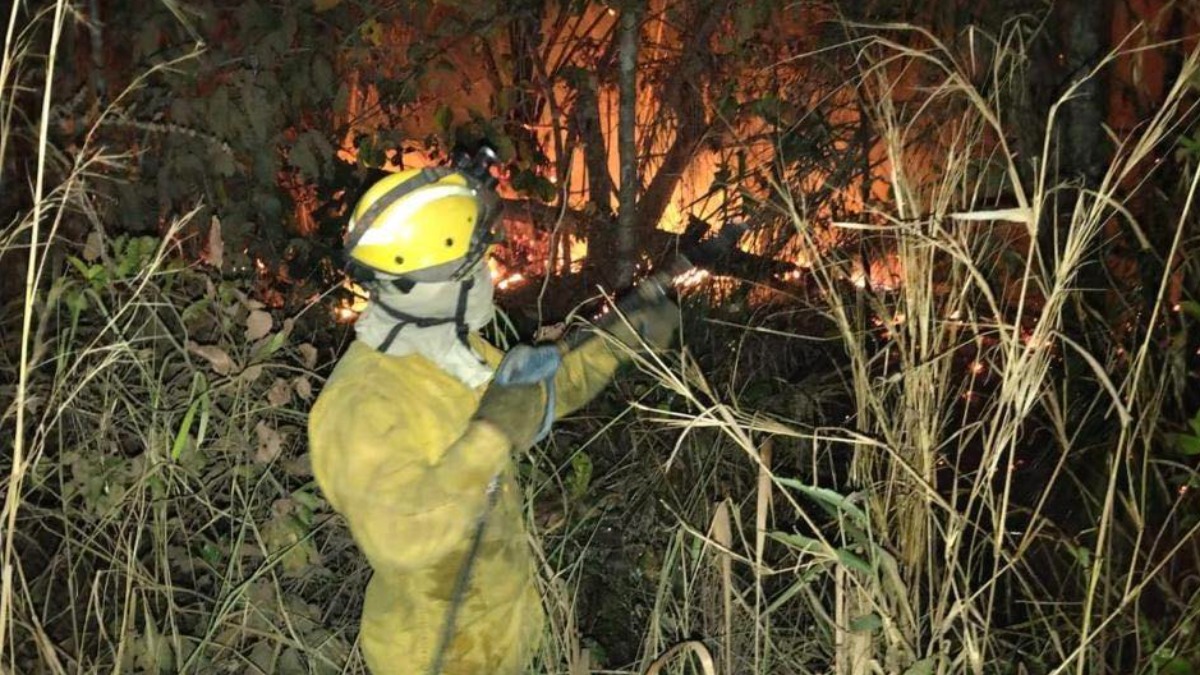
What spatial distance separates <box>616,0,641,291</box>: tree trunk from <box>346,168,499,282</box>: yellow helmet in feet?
6.31

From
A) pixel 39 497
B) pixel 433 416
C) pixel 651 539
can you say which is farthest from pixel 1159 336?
Result: pixel 39 497

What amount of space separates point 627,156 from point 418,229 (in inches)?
82.2

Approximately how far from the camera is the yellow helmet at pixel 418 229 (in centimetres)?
219

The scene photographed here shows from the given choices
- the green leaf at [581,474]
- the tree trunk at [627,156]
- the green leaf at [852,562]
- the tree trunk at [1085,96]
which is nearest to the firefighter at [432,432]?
the green leaf at [852,562]

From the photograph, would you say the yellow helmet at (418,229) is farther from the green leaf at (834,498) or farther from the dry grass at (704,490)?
the green leaf at (834,498)

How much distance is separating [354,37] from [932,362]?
8.71 ft

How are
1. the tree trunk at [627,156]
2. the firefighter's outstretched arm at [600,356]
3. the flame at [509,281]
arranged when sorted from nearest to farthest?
the firefighter's outstretched arm at [600,356] < the tree trunk at [627,156] < the flame at [509,281]

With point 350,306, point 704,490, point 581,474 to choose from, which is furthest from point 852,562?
point 350,306

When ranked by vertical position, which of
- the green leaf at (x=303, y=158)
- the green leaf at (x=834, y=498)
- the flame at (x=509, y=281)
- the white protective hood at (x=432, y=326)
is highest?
the white protective hood at (x=432, y=326)

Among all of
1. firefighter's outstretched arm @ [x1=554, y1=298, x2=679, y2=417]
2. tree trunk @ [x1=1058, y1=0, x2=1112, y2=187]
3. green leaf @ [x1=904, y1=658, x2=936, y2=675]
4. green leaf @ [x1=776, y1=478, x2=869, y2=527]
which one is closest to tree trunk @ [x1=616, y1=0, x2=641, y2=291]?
tree trunk @ [x1=1058, y1=0, x2=1112, y2=187]

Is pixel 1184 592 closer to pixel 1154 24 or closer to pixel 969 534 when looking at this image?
pixel 969 534

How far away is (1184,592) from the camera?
8.97 feet

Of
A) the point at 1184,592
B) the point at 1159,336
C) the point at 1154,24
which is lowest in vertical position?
the point at 1184,592

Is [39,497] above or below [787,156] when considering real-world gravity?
below
